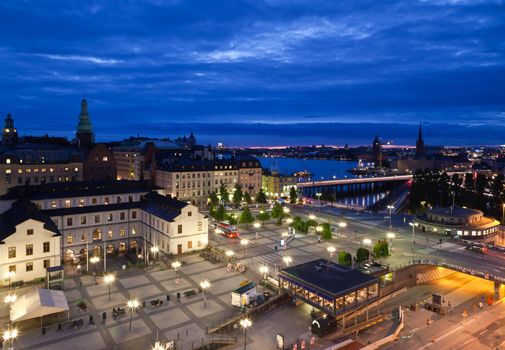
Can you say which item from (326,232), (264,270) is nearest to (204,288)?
(264,270)

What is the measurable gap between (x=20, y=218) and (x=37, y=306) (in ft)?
62.1

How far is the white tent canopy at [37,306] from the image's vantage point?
3494 centimetres

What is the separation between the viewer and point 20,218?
49.6 m

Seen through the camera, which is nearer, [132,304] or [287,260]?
[132,304]

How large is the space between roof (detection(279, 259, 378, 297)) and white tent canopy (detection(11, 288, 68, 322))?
22.6 m

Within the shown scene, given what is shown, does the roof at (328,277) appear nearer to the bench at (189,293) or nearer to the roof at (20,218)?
the bench at (189,293)

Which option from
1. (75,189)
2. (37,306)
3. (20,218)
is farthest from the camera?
(75,189)

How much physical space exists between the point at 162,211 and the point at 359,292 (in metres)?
35.1

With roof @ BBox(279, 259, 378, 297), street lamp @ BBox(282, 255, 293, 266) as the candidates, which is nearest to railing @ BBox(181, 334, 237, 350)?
roof @ BBox(279, 259, 378, 297)

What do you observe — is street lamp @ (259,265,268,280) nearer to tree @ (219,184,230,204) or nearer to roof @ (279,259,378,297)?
roof @ (279,259,378,297)

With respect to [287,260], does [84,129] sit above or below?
above

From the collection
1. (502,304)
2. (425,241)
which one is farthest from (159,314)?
(425,241)

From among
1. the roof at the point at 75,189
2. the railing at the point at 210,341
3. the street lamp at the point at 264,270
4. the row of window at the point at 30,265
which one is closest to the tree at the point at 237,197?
the roof at the point at 75,189

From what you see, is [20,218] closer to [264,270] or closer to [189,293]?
[189,293]
